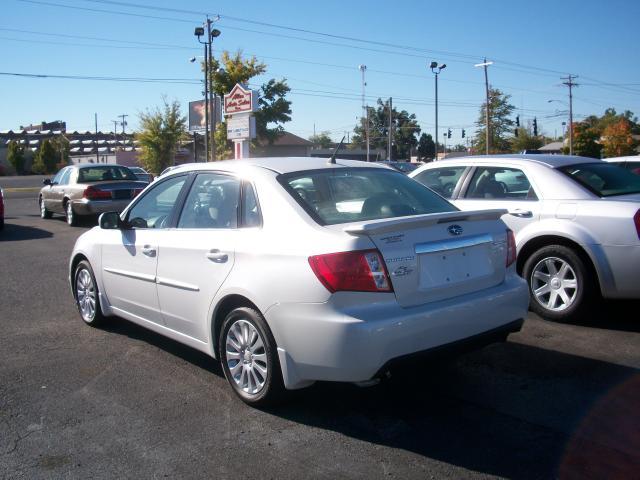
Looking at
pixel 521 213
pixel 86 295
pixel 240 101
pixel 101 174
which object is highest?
pixel 240 101

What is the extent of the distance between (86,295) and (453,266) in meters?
4.00

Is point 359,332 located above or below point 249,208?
below

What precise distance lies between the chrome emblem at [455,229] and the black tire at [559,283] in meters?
2.41

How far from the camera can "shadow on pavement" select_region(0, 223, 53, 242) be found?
14051 mm

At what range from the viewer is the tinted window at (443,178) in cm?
741

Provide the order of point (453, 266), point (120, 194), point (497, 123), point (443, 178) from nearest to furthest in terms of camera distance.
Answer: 1. point (453, 266)
2. point (443, 178)
3. point (120, 194)
4. point (497, 123)

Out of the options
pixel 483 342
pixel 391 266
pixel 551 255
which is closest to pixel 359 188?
pixel 391 266

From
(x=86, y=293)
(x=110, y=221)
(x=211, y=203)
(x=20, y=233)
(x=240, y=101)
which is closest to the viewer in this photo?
(x=211, y=203)

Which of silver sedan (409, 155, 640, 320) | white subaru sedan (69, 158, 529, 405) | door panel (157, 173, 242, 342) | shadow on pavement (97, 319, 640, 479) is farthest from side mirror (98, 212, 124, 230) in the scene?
silver sedan (409, 155, 640, 320)

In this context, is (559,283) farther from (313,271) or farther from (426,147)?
(426,147)

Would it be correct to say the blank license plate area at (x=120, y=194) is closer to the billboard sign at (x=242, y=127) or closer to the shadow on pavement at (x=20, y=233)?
the shadow on pavement at (x=20, y=233)

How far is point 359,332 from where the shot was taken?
3.59m

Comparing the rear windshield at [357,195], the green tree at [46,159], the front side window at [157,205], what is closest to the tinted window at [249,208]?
the rear windshield at [357,195]

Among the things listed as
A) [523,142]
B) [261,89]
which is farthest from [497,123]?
[261,89]
